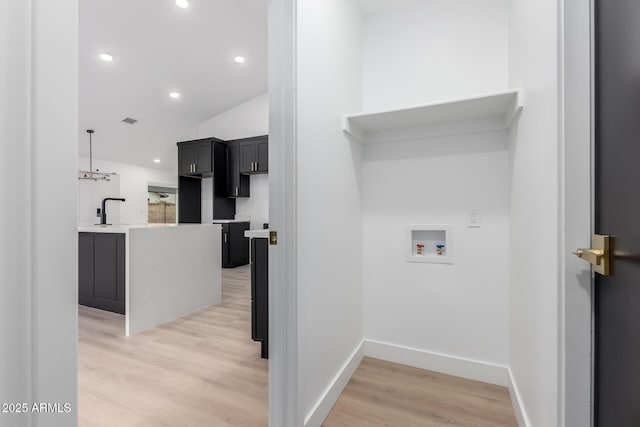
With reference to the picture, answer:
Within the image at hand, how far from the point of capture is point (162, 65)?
15.1 feet

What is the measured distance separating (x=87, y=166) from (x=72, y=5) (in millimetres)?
8353

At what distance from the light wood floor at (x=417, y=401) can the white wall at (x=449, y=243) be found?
14 centimetres

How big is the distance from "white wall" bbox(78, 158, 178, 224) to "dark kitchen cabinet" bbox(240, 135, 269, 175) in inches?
154

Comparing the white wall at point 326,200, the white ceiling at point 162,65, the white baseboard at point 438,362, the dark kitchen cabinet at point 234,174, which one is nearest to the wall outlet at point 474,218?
the white wall at point 326,200

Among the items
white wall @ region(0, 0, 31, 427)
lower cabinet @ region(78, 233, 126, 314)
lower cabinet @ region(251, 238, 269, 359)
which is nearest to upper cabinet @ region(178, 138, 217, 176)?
lower cabinet @ region(78, 233, 126, 314)

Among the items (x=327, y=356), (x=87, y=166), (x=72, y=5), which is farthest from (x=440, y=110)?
(x=87, y=166)

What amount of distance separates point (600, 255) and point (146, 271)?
3239 mm

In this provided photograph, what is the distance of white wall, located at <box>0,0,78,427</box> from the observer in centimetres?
47

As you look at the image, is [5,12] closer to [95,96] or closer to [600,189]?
[600,189]

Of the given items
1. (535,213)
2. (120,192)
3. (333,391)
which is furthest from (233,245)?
(535,213)

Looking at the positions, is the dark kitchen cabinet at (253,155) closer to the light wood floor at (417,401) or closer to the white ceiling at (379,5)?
the white ceiling at (379,5)

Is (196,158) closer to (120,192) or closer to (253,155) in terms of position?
(253,155)

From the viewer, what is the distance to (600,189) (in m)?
0.89

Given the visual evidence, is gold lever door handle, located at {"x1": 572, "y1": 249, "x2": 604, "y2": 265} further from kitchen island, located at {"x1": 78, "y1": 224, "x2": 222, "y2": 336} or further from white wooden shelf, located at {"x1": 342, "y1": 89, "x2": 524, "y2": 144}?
kitchen island, located at {"x1": 78, "y1": 224, "x2": 222, "y2": 336}
